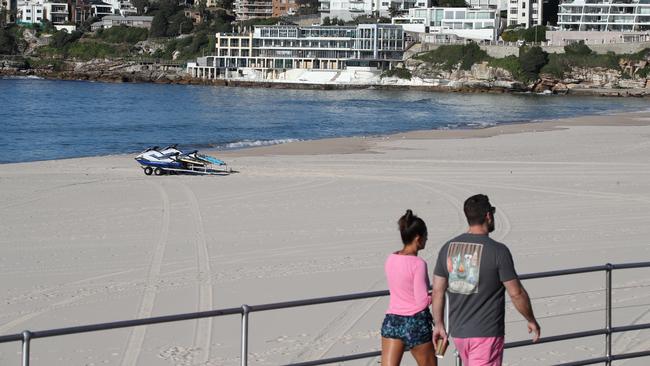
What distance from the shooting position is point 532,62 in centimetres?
10231

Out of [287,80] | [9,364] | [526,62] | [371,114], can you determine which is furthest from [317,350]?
[287,80]

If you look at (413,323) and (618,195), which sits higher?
(413,323)

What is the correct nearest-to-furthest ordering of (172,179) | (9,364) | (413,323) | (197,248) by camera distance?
(413,323)
(9,364)
(197,248)
(172,179)

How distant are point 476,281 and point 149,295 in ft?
22.9

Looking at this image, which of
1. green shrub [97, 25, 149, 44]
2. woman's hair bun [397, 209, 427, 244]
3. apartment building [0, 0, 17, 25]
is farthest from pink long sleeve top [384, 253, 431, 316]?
apartment building [0, 0, 17, 25]

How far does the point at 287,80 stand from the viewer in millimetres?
113750

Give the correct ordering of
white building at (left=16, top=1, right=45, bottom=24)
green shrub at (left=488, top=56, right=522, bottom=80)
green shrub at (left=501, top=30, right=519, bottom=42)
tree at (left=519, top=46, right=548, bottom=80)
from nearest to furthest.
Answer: tree at (left=519, top=46, right=548, bottom=80)
green shrub at (left=488, top=56, right=522, bottom=80)
green shrub at (left=501, top=30, right=519, bottom=42)
white building at (left=16, top=1, right=45, bottom=24)

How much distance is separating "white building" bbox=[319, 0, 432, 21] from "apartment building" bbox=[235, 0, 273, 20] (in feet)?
52.2

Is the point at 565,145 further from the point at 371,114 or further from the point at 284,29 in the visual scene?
the point at 284,29

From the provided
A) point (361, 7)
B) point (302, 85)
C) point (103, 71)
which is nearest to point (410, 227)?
point (302, 85)

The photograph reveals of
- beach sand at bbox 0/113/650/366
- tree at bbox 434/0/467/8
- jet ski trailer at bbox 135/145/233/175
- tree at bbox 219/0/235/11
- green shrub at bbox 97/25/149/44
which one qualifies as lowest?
green shrub at bbox 97/25/149/44

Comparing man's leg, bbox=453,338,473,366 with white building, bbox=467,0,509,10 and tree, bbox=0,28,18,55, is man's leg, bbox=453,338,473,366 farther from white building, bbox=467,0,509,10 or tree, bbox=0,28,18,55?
tree, bbox=0,28,18,55

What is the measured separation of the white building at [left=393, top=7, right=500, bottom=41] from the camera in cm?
12144

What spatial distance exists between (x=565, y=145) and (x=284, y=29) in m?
83.5
